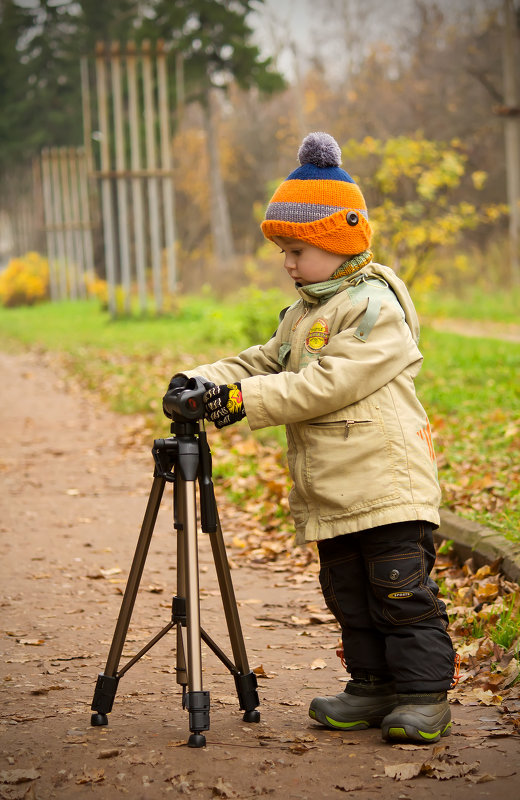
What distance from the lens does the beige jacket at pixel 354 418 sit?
294cm

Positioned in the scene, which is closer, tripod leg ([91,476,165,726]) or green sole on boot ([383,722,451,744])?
green sole on boot ([383,722,451,744])

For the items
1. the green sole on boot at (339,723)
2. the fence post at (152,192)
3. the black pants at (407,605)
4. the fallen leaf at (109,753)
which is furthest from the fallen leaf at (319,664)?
the fence post at (152,192)

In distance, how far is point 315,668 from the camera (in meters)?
3.95

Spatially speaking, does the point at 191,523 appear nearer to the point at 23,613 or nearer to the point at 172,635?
the point at 172,635

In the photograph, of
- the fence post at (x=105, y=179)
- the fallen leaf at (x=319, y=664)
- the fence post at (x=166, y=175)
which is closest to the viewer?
the fallen leaf at (x=319, y=664)

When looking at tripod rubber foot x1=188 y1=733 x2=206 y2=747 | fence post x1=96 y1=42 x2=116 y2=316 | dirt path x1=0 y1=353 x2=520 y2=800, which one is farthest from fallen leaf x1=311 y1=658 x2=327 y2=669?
fence post x1=96 y1=42 x2=116 y2=316

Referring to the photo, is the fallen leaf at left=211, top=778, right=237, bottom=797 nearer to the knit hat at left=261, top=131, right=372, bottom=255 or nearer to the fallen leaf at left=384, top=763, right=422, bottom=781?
the fallen leaf at left=384, top=763, right=422, bottom=781

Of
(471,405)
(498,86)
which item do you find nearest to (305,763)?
(471,405)

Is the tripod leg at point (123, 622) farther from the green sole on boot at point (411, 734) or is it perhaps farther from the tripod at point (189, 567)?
the green sole on boot at point (411, 734)

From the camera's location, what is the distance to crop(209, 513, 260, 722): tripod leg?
3.08 meters

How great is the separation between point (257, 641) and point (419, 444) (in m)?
1.63

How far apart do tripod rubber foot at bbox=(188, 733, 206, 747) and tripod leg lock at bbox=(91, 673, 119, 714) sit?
1.13ft

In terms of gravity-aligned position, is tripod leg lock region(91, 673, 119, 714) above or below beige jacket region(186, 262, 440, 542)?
below

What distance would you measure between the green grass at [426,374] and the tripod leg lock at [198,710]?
226cm
